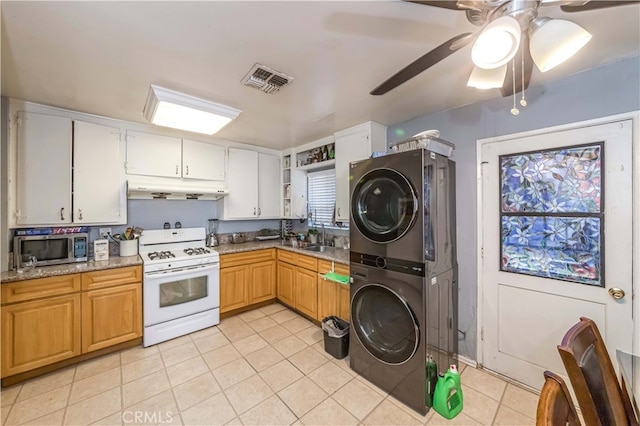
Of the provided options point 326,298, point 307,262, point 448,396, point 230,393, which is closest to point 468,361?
point 448,396

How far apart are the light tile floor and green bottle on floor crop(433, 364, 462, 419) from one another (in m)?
0.05

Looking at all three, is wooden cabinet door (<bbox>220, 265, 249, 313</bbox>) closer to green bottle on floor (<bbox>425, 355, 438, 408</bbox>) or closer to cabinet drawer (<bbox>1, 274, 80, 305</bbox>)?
cabinet drawer (<bbox>1, 274, 80, 305</bbox>)

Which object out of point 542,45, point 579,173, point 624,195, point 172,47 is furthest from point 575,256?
point 172,47

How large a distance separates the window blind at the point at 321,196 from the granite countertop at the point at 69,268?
7.67 feet

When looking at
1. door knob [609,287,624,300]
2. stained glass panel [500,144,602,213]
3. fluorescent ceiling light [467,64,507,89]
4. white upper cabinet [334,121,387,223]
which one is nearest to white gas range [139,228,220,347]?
white upper cabinet [334,121,387,223]

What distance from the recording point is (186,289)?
114 inches

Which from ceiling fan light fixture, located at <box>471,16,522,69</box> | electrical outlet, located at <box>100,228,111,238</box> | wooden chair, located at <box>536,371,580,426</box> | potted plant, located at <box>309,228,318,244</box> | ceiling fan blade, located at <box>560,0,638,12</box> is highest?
ceiling fan blade, located at <box>560,0,638,12</box>

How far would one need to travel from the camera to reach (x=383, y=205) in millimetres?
→ 2023

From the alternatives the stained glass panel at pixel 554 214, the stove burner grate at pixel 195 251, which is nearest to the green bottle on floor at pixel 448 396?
the stained glass panel at pixel 554 214

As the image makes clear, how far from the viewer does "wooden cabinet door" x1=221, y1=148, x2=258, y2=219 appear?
3.66m

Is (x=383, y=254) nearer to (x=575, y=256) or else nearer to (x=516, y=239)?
(x=516, y=239)

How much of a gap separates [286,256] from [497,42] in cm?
310

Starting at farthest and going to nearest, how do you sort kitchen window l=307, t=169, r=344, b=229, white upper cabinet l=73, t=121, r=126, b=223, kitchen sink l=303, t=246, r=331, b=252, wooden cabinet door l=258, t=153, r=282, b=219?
1. wooden cabinet door l=258, t=153, r=282, b=219
2. kitchen window l=307, t=169, r=344, b=229
3. kitchen sink l=303, t=246, r=331, b=252
4. white upper cabinet l=73, t=121, r=126, b=223

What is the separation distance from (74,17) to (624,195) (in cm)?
344
